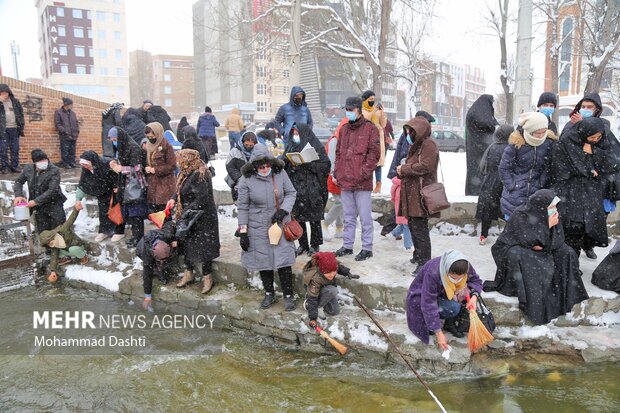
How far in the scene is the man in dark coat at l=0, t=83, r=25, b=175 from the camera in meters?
9.48

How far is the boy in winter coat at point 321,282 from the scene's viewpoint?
4.54 metres

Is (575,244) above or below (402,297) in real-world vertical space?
above

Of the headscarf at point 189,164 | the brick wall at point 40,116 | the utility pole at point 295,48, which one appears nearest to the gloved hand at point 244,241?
the headscarf at point 189,164

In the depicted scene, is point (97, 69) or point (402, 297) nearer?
point (402, 297)

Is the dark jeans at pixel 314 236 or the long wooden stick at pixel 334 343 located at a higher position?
the dark jeans at pixel 314 236

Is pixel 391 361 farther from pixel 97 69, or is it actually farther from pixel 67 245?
pixel 97 69

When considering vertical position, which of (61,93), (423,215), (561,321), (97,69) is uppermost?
(97,69)

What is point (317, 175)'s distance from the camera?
5645 millimetres

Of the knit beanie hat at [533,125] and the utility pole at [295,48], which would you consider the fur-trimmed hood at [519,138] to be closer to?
the knit beanie hat at [533,125]

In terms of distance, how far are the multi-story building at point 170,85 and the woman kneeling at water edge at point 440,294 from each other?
80.1 metres

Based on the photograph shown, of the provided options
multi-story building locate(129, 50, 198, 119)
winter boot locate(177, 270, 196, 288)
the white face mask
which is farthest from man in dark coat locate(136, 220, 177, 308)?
multi-story building locate(129, 50, 198, 119)

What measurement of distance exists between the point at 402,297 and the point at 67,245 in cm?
532

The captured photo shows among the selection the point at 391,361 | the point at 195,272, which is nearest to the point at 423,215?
the point at 391,361

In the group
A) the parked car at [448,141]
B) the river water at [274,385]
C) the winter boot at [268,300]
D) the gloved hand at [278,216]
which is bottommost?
the river water at [274,385]
